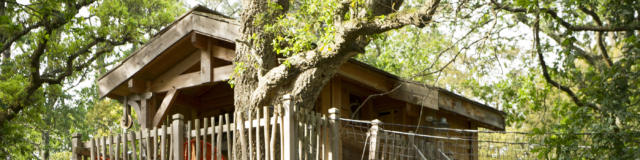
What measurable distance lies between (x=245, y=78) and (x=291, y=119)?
2305 mm

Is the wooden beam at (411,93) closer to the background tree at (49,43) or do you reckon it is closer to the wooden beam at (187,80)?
the wooden beam at (187,80)

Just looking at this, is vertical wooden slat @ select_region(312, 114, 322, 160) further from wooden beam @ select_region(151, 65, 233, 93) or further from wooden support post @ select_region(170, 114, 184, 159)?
wooden beam @ select_region(151, 65, 233, 93)

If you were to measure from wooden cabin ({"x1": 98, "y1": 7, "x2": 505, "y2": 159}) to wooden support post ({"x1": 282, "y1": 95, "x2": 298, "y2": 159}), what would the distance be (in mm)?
2822

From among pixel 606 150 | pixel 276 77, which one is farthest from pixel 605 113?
pixel 276 77

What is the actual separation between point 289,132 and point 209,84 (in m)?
4.48

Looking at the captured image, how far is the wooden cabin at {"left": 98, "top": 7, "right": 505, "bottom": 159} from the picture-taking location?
33.2ft

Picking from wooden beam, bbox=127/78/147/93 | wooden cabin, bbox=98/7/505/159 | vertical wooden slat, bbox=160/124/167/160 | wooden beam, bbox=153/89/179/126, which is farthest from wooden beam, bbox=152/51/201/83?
vertical wooden slat, bbox=160/124/167/160

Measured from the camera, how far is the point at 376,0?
8133 millimetres

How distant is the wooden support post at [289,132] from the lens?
6.59 metres

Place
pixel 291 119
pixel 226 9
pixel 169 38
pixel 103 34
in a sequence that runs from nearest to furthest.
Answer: pixel 291 119
pixel 169 38
pixel 103 34
pixel 226 9

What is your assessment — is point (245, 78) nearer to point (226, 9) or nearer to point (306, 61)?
point (306, 61)

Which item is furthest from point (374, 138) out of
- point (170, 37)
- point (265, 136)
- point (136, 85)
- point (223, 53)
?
point (136, 85)

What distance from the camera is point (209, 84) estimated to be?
10812 mm

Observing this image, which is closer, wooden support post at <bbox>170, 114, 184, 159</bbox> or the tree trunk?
wooden support post at <bbox>170, 114, 184, 159</bbox>
